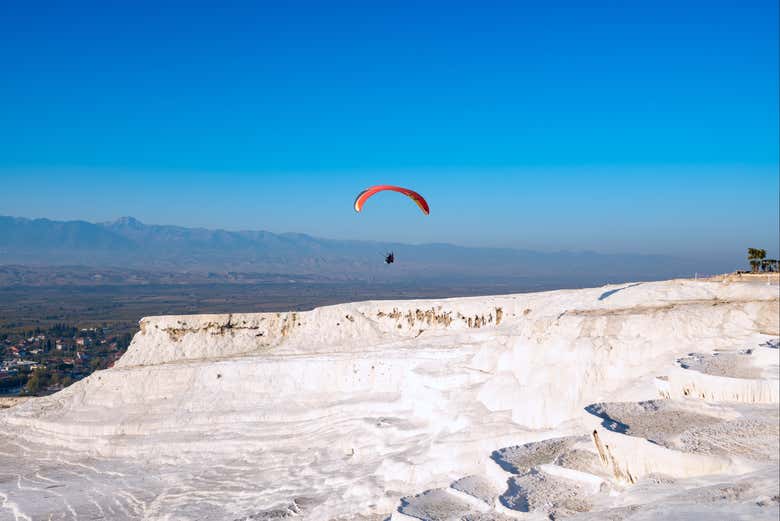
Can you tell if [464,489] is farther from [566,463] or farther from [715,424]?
[715,424]

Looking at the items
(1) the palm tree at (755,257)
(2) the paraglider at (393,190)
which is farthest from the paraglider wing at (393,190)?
(1) the palm tree at (755,257)

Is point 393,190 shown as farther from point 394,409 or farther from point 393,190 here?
point 394,409

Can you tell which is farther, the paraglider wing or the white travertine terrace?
the paraglider wing

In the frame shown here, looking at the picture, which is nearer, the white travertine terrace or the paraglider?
the white travertine terrace

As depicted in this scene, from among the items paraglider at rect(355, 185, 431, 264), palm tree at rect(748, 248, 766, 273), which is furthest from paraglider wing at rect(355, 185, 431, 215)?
palm tree at rect(748, 248, 766, 273)

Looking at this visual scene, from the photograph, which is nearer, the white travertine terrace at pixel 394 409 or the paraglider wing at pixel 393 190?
the white travertine terrace at pixel 394 409

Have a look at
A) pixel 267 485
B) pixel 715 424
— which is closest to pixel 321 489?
pixel 267 485

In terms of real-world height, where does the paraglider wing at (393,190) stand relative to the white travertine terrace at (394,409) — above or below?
above

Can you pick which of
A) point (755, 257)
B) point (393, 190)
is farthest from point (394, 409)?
point (755, 257)

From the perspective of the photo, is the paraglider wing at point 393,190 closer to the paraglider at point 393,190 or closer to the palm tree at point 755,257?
the paraglider at point 393,190

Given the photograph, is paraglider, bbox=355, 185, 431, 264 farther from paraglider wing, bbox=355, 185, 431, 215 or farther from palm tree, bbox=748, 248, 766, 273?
palm tree, bbox=748, 248, 766, 273

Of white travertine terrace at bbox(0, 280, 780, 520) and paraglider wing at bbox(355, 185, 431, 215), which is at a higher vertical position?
paraglider wing at bbox(355, 185, 431, 215)
